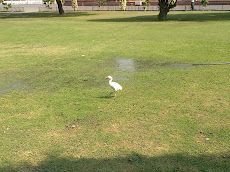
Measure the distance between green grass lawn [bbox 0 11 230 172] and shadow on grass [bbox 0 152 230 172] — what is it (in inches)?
0.6

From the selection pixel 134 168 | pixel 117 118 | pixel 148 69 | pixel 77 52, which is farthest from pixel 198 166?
pixel 77 52

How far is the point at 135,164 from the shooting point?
5.60 meters

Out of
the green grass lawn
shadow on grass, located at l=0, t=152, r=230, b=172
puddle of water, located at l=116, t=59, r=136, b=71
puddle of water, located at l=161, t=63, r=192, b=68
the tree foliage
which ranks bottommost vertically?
shadow on grass, located at l=0, t=152, r=230, b=172

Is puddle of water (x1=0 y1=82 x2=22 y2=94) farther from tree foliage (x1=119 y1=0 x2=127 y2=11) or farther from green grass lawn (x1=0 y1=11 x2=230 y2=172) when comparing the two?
tree foliage (x1=119 y1=0 x2=127 y2=11)

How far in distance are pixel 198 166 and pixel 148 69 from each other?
277 inches

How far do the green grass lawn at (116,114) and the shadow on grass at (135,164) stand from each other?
2cm

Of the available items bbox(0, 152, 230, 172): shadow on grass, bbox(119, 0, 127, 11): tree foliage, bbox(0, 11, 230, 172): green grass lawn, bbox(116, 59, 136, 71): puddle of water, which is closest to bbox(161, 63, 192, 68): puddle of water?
bbox(0, 11, 230, 172): green grass lawn

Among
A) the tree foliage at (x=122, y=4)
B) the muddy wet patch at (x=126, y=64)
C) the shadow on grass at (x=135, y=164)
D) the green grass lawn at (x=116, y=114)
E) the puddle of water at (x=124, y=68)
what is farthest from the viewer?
the tree foliage at (x=122, y=4)

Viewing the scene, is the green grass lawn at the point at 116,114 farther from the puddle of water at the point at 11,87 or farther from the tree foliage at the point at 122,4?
the tree foliage at the point at 122,4

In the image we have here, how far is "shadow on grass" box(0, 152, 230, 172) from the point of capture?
5.46m

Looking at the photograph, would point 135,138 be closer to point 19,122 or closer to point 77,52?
point 19,122

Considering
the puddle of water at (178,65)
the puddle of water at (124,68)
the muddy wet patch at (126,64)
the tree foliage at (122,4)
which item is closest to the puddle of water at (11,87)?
the puddle of water at (124,68)

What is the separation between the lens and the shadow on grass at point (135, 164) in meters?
5.46

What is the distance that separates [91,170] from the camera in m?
5.45
